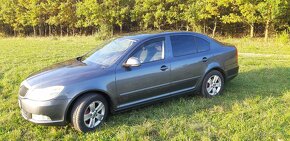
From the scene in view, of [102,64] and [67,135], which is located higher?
[102,64]

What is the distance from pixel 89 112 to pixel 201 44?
113 inches

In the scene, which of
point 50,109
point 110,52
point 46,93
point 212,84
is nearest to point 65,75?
point 46,93

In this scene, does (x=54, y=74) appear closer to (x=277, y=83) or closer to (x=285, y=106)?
(x=285, y=106)

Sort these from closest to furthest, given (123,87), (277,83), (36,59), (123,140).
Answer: (123,140) < (123,87) < (277,83) < (36,59)

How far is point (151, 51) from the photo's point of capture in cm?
540

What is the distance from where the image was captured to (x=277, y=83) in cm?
733

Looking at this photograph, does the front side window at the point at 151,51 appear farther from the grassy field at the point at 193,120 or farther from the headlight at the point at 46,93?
the headlight at the point at 46,93

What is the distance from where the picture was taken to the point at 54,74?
189 inches

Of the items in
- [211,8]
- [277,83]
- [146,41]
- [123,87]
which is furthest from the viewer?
[211,8]

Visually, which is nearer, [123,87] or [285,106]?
[123,87]

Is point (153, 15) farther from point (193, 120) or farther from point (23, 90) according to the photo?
point (23, 90)

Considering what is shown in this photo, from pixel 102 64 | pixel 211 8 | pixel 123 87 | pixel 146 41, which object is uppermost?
pixel 211 8

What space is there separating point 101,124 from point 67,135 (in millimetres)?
588

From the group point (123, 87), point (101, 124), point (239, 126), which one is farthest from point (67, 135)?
point (239, 126)
